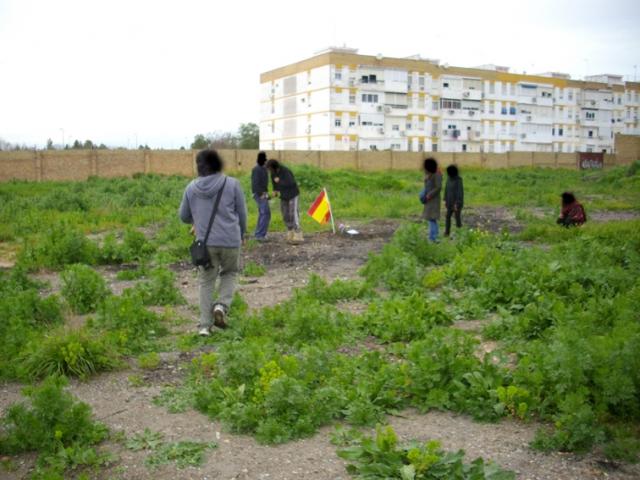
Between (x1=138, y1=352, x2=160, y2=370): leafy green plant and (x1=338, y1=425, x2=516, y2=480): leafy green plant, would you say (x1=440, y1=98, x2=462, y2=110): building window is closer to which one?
(x1=138, y1=352, x2=160, y2=370): leafy green plant

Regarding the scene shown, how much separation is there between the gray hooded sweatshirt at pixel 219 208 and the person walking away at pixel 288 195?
6661 mm

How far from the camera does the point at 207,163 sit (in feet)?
24.4

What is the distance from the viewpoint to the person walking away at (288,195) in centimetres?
1423

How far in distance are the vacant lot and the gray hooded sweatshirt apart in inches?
37.1

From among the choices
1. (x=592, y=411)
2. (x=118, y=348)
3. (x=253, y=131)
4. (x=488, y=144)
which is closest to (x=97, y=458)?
(x=118, y=348)

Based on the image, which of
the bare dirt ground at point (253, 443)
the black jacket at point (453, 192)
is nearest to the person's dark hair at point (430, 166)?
the black jacket at point (453, 192)

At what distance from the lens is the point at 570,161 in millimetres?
67375

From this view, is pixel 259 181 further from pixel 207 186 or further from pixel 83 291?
pixel 207 186

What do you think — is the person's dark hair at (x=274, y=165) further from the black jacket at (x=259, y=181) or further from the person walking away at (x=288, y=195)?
the black jacket at (x=259, y=181)

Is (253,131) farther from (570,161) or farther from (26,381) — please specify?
(26,381)

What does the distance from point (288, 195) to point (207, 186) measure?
691cm

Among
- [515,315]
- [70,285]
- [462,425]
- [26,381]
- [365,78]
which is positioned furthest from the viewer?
[365,78]

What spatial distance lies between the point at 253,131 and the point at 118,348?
9688 cm

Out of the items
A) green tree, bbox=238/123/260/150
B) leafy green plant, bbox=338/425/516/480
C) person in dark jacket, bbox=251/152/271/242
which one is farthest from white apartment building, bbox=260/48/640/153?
leafy green plant, bbox=338/425/516/480
